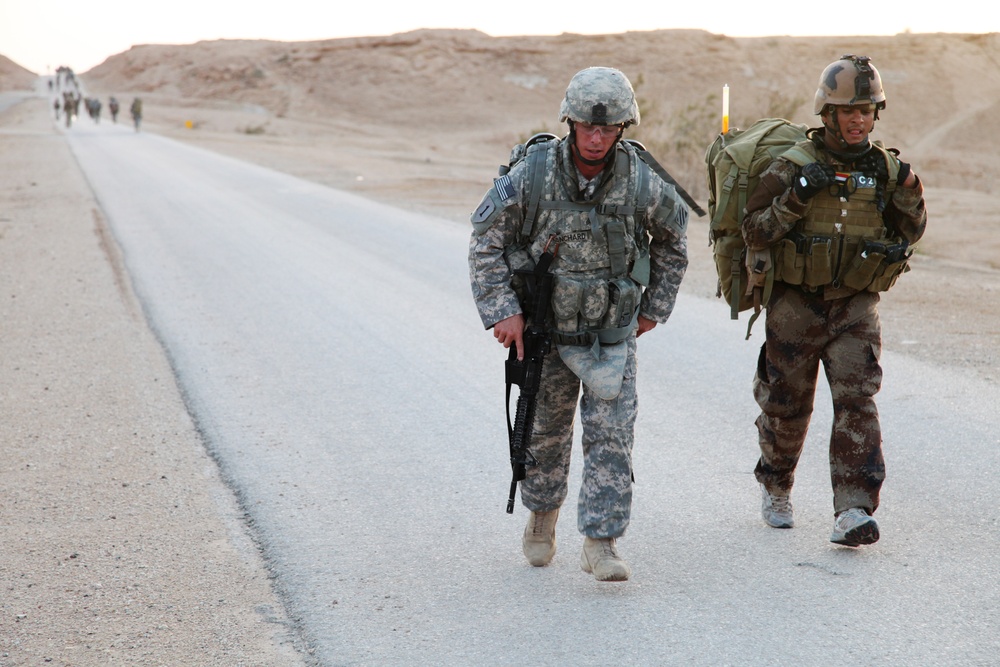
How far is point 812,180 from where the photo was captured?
387cm

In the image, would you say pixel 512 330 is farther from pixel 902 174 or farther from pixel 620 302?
pixel 902 174

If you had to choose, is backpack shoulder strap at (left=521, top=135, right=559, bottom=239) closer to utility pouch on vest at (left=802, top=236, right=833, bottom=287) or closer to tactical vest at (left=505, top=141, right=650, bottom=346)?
tactical vest at (left=505, top=141, right=650, bottom=346)

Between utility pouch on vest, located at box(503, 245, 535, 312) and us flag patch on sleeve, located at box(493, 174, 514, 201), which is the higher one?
us flag patch on sleeve, located at box(493, 174, 514, 201)

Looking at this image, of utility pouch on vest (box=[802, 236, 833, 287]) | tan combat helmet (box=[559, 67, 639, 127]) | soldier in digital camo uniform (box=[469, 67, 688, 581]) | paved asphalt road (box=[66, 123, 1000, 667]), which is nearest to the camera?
paved asphalt road (box=[66, 123, 1000, 667])

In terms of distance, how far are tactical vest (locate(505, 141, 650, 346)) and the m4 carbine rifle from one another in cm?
5

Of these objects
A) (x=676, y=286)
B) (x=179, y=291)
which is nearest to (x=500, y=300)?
(x=676, y=286)

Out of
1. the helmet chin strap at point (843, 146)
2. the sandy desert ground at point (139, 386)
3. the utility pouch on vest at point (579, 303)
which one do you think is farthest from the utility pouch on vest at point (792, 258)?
the sandy desert ground at point (139, 386)

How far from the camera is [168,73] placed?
333ft

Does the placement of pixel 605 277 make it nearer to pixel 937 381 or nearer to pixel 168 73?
pixel 937 381

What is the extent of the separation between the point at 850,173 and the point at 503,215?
4.41 feet

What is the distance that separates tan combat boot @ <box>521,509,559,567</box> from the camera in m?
4.02

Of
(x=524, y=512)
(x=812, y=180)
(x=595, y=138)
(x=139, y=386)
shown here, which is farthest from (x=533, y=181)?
(x=139, y=386)

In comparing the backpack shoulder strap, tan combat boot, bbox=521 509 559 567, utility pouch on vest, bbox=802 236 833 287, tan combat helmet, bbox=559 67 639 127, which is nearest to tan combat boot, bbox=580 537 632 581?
tan combat boot, bbox=521 509 559 567

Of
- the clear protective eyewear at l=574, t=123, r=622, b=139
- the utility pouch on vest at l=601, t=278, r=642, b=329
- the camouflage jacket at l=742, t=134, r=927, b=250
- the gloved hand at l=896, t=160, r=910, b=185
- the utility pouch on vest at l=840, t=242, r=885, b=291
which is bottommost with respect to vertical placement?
the utility pouch on vest at l=601, t=278, r=642, b=329
